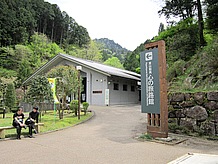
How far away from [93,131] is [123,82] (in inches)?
521

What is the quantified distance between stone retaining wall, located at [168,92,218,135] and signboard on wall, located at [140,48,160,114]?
4.83 feet

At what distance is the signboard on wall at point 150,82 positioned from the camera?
679 centimetres

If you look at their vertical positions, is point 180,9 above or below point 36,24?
below

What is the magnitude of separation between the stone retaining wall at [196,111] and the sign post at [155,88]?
Result: 4.26 feet

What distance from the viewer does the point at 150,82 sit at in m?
7.00

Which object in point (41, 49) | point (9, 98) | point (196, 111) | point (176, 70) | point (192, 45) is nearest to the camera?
point (196, 111)

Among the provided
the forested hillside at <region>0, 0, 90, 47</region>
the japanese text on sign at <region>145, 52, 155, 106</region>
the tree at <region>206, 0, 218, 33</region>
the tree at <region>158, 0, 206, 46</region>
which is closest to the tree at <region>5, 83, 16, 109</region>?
the japanese text on sign at <region>145, 52, 155, 106</region>

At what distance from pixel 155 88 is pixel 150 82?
11.9 inches

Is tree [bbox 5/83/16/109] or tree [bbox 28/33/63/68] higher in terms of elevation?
tree [bbox 28/33/63/68]

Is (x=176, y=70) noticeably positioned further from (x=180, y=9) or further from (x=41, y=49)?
(x=41, y=49)

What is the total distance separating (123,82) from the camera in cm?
2083

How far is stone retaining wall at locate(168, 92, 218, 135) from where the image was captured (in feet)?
22.2

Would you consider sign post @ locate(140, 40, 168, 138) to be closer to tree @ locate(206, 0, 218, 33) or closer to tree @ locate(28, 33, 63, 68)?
tree @ locate(206, 0, 218, 33)

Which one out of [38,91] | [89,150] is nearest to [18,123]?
[38,91]
